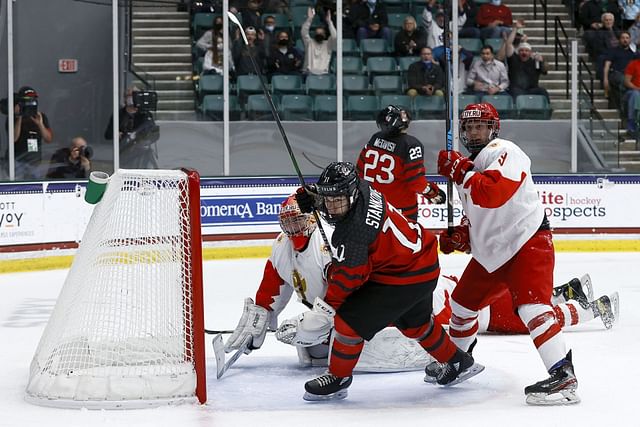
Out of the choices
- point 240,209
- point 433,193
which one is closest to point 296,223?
point 433,193

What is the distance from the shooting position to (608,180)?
399 inches

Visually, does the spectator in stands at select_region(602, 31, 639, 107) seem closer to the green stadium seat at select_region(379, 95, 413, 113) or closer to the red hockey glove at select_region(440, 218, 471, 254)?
the green stadium seat at select_region(379, 95, 413, 113)

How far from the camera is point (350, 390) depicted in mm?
4715

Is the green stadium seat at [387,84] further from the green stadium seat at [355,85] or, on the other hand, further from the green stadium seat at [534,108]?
the green stadium seat at [534,108]

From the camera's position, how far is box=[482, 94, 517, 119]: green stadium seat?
1059 centimetres

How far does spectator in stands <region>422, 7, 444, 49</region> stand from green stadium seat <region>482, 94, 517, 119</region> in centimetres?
69

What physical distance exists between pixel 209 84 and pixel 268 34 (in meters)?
0.74

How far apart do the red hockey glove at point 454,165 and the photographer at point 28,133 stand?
17.8 ft

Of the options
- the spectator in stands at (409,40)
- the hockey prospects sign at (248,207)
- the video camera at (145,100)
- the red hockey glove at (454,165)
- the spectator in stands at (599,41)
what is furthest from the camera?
the spectator in stands at (599,41)

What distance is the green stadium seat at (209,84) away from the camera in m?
10.1

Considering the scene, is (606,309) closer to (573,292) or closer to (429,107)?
(573,292)

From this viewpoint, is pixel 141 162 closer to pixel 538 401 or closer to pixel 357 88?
pixel 357 88

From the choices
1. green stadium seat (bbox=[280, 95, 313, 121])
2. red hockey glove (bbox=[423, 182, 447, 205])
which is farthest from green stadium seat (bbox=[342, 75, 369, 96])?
red hockey glove (bbox=[423, 182, 447, 205])

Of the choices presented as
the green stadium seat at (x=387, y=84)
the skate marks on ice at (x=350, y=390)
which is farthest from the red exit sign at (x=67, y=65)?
the skate marks on ice at (x=350, y=390)
